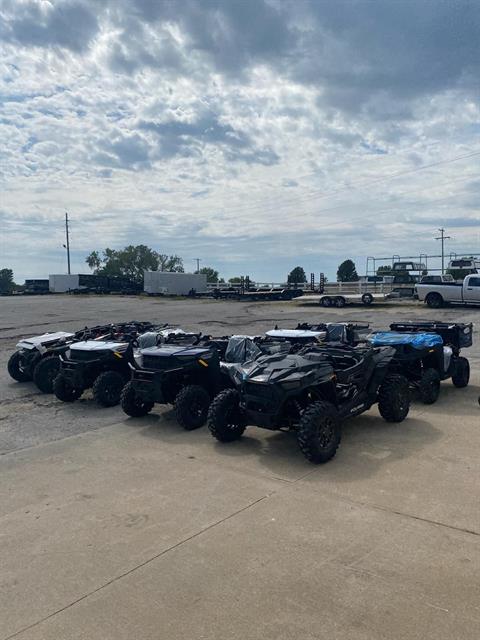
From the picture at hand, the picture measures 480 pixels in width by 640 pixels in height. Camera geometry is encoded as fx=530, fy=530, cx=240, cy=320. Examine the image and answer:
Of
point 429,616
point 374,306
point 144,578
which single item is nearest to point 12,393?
point 144,578

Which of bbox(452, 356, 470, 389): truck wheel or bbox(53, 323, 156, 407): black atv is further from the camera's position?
bbox(452, 356, 470, 389): truck wheel

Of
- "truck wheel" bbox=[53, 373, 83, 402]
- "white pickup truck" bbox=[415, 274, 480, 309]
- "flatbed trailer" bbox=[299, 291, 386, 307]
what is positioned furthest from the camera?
"flatbed trailer" bbox=[299, 291, 386, 307]

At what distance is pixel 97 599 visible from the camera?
3.41m

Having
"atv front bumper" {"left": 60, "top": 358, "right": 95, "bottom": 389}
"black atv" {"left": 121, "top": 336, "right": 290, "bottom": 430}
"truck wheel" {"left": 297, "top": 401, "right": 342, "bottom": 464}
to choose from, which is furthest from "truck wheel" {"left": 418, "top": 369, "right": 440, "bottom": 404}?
"atv front bumper" {"left": 60, "top": 358, "right": 95, "bottom": 389}

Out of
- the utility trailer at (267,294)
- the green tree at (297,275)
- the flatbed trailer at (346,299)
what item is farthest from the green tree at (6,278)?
the flatbed trailer at (346,299)

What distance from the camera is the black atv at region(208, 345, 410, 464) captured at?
587 centimetres

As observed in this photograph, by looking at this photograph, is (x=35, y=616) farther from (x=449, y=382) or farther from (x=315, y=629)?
(x=449, y=382)

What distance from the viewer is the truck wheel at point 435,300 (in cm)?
2741

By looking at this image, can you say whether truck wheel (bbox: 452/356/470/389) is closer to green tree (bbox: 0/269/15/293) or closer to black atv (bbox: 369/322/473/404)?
black atv (bbox: 369/322/473/404)

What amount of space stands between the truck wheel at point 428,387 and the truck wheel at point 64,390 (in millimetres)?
5945

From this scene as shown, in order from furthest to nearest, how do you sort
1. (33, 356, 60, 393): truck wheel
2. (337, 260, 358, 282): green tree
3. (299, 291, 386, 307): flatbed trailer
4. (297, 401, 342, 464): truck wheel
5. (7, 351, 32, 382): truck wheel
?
(337, 260, 358, 282): green tree < (299, 291, 386, 307): flatbed trailer < (7, 351, 32, 382): truck wheel < (33, 356, 60, 393): truck wheel < (297, 401, 342, 464): truck wheel

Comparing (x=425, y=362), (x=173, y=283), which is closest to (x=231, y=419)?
(x=425, y=362)

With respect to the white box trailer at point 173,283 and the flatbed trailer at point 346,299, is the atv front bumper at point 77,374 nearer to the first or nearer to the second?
the flatbed trailer at point 346,299

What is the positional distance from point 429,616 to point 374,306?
27.6 meters
